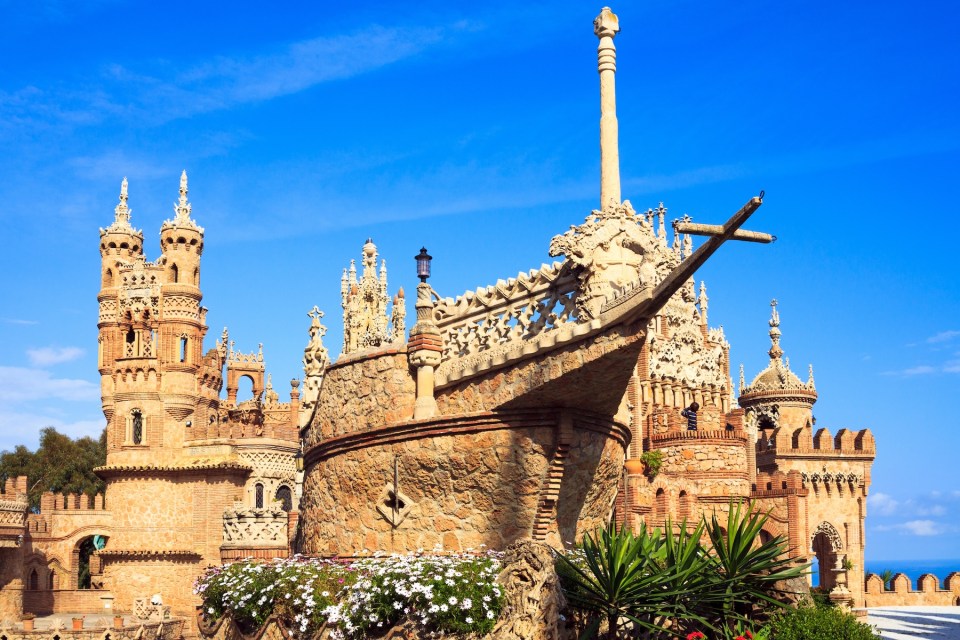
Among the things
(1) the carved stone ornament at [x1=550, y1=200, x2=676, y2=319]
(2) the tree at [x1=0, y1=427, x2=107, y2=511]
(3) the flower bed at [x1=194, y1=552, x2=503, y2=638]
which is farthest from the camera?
(2) the tree at [x1=0, y1=427, x2=107, y2=511]

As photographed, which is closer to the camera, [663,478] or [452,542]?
[452,542]

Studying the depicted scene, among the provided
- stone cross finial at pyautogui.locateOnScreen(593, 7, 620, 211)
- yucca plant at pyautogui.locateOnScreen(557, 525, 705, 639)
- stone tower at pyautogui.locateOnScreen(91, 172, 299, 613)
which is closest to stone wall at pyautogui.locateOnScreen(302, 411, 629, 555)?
yucca plant at pyautogui.locateOnScreen(557, 525, 705, 639)

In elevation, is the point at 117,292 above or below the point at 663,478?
above

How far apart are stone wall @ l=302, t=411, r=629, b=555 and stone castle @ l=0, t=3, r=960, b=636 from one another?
31 mm

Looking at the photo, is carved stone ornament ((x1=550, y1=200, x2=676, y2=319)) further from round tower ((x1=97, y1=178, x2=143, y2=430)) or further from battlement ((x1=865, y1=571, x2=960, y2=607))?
round tower ((x1=97, y1=178, x2=143, y2=430))

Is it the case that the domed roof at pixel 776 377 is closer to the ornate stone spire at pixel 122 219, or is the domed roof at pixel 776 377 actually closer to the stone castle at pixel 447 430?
the stone castle at pixel 447 430

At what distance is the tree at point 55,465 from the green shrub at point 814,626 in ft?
187

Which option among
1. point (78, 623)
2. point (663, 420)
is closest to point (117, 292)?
point (78, 623)

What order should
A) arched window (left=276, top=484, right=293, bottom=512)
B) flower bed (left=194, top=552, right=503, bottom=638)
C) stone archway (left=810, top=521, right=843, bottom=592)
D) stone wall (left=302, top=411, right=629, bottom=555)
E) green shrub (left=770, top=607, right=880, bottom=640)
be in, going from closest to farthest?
flower bed (left=194, top=552, right=503, bottom=638)
green shrub (left=770, top=607, right=880, bottom=640)
stone wall (left=302, top=411, right=629, bottom=555)
stone archway (left=810, top=521, right=843, bottom=592)
arched window (left=276, top=484, right=293, bottom=512)

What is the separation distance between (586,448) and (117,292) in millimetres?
39762

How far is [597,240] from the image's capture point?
50.5 feet

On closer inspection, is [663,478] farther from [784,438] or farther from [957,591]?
[957,591]

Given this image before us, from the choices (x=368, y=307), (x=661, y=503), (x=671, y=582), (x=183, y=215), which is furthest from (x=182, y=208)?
(x=671, y=582)

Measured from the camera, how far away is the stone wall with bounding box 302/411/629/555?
50.9 feet
